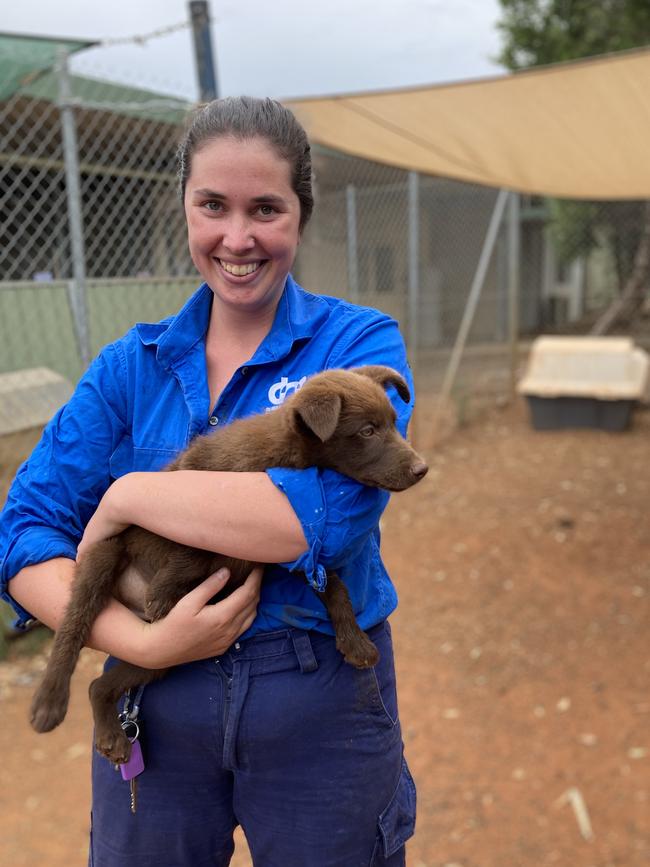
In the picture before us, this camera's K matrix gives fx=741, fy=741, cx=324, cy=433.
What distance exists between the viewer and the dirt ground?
3385mm

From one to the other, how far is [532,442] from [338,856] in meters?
7.86

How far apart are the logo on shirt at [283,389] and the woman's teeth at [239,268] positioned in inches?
10.7

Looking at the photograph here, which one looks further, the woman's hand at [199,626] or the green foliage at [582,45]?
the green foliage at [582,45]

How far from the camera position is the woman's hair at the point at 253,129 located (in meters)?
1.64

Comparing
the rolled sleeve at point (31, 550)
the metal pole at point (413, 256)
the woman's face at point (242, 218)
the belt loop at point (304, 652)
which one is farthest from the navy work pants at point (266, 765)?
the metal pole at point (413, 256)

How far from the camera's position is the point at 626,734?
12.9 ft

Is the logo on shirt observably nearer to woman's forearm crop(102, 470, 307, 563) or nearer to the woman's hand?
woman's forearm crop(102, 470, 307, 563)

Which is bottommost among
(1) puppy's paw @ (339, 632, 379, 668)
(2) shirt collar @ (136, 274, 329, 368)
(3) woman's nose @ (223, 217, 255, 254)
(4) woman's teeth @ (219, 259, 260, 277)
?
(1) puppy's paw @ (339, 632, 379, 668)

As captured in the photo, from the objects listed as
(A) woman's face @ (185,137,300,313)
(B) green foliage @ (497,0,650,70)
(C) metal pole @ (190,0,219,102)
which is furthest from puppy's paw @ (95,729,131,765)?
(B) green foliage @ (497,0,650,70)

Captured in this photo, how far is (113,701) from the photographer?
182 cm

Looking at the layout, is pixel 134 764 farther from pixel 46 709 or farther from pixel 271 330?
pixel 271 330

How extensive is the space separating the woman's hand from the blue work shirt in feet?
0.26

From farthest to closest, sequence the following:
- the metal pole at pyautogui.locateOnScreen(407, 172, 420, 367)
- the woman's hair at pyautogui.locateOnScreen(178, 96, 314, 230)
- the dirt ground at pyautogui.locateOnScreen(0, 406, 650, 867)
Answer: the metal pole at pyautogui.locateOnScreen(407, 172, 420, 367), the dirt ground at pyautogui.locateOnScreen(0, 406, 650, 867), the woman's hair at pyautogui.locateOnScreen(178, 96, 314, 230)

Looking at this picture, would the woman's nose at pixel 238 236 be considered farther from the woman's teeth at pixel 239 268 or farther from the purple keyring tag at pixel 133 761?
the purple keyring tag at pixel 133 761
